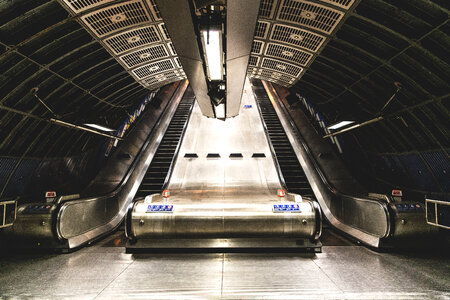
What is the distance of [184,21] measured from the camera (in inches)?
112

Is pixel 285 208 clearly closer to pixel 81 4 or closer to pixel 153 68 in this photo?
pixel 153 68

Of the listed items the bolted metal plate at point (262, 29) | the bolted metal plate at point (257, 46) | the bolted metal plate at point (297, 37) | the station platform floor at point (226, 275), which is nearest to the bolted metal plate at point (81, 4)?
the bolted metal plate at point (262, 29)

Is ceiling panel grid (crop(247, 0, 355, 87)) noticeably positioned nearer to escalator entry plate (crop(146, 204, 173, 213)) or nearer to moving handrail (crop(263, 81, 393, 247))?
moving handrail (crop(263, 81, 393, 247))

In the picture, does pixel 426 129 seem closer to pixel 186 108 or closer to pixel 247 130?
pixel 247 130

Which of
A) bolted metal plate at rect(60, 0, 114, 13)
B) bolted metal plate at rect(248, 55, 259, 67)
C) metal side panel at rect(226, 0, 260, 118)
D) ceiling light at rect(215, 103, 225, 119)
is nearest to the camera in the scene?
metal side panel at rect(226, 0, 260, 118)

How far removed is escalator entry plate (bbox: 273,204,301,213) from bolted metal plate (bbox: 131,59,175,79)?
4.30m

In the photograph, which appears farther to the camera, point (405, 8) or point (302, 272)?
point (302, 272)

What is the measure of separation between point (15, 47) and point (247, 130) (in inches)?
Answer: 343

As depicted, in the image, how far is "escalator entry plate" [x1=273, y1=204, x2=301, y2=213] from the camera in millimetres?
4723

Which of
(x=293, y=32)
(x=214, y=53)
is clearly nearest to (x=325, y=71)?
(x=293, y=32)

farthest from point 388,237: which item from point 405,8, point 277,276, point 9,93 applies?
point 9,93

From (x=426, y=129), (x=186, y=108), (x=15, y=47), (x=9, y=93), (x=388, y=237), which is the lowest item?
(x=388, y=237)

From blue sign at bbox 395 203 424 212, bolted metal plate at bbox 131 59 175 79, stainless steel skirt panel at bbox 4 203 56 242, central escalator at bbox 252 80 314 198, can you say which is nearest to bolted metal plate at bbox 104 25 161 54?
bolted metal plate at bbox 131 59 175 79

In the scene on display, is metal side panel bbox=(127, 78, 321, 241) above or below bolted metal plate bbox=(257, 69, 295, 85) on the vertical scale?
below
